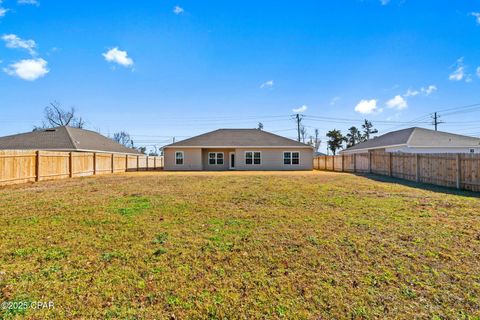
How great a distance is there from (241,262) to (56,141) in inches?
1034

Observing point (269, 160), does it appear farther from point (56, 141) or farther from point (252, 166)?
point (56, 141)

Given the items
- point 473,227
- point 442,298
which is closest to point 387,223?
point 473,227

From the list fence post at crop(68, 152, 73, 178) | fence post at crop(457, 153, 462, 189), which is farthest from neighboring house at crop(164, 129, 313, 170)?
fence post at crop(457, 153, 462, 189)

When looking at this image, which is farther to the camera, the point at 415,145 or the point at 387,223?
the point at 415,145

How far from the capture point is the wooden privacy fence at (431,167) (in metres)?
10.0

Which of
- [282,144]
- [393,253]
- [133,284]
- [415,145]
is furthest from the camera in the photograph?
[282,144]

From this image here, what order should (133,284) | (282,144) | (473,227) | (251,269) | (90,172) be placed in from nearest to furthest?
(133,284) < (251,269) < (473,227) < (90,172) < (282,144)

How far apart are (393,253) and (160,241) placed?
148 inches

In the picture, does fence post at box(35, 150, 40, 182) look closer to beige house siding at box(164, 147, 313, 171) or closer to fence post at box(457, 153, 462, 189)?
beige house siding at box(164, 147, 313, 171)

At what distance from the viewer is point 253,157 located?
25.9m

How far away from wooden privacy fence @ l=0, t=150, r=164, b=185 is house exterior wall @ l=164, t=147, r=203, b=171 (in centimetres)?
441

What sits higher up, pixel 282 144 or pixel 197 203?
pixel 282 144

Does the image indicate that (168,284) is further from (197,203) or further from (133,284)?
(197,203)

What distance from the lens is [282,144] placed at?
2570 cm
